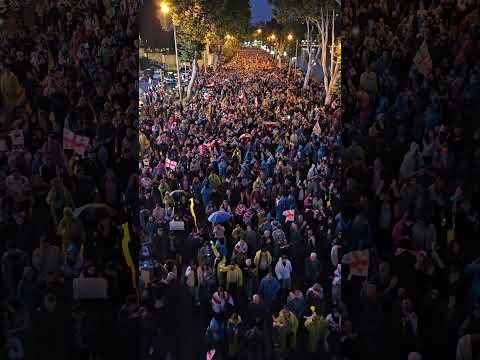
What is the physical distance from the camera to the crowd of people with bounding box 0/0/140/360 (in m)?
4.66

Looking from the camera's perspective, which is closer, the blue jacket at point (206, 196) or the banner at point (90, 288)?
the banner at point (90, 288)

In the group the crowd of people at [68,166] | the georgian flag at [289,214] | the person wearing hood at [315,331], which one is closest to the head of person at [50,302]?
the crowd of people at [68,166]

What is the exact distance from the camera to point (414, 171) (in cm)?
463

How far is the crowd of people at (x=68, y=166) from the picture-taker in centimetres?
466

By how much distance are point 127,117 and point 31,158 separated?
2.85 ft

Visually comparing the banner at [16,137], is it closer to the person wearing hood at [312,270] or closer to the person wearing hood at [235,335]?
the person wearing hood at [235,335]

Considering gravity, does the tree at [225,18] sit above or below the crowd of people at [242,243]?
above

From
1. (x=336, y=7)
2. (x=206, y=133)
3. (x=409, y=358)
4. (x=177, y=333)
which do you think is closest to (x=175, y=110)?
(x=206, y=133)

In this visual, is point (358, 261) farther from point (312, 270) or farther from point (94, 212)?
point (312, 270)

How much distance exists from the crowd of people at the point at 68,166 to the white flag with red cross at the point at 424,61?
219 cm

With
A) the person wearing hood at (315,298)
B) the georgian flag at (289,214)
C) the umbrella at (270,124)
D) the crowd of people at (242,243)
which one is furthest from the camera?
the umbrella at (270,124)

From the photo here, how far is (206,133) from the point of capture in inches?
537

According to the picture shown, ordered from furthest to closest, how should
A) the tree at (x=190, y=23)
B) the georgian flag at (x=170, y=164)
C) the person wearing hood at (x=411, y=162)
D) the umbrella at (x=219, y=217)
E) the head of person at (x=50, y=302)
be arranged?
the tree at (x=190, y=23), the georgian flag at (x=170, y=164), the umbrella at (x=219, y=217), the head of person at (x=50, y=302), the person wearing hood at (x=411, y=162)

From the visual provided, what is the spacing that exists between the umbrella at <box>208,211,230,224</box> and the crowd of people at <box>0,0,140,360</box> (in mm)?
2857
